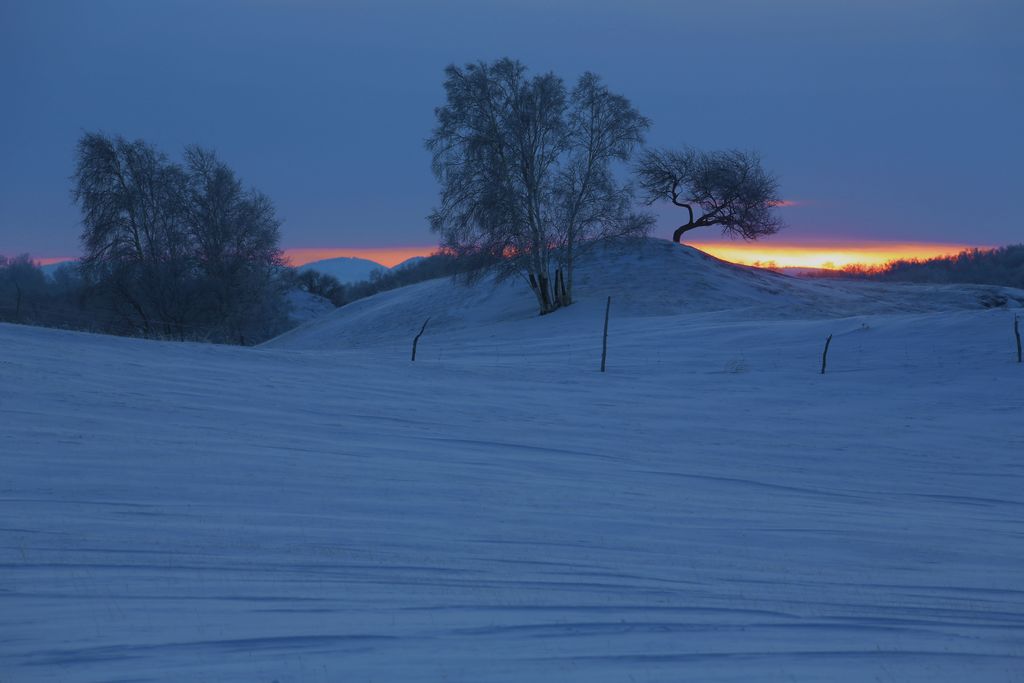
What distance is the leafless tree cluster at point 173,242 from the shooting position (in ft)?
138

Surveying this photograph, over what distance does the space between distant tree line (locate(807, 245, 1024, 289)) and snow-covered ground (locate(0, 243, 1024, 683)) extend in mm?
56917

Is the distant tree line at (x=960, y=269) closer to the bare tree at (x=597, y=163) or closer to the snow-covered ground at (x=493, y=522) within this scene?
the bare tree at (x=597, y=163)

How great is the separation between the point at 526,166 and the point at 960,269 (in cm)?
5731

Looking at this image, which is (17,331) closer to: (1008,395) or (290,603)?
(290,603)

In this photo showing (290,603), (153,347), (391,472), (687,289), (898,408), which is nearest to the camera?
(290,603)

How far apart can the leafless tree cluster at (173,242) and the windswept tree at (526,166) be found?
10.4 m

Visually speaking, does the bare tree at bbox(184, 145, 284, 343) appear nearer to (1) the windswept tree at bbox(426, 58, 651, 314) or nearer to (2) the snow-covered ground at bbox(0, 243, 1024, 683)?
(1) the windswept tree at bbox(426, 58, 651, 314)

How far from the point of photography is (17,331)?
1970 centimetres

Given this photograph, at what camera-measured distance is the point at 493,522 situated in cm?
909

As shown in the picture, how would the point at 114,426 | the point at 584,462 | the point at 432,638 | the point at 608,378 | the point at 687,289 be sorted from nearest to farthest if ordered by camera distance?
the point at 432,638 < the point at 114,426 < the point at 584,462 < the point at 608,378 < the point at 687,289

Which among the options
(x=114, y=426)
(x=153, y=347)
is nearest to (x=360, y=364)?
(x=153, y=347)

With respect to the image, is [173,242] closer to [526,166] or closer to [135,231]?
[135,231]

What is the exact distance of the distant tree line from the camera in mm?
75438

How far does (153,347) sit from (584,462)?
469 inches
